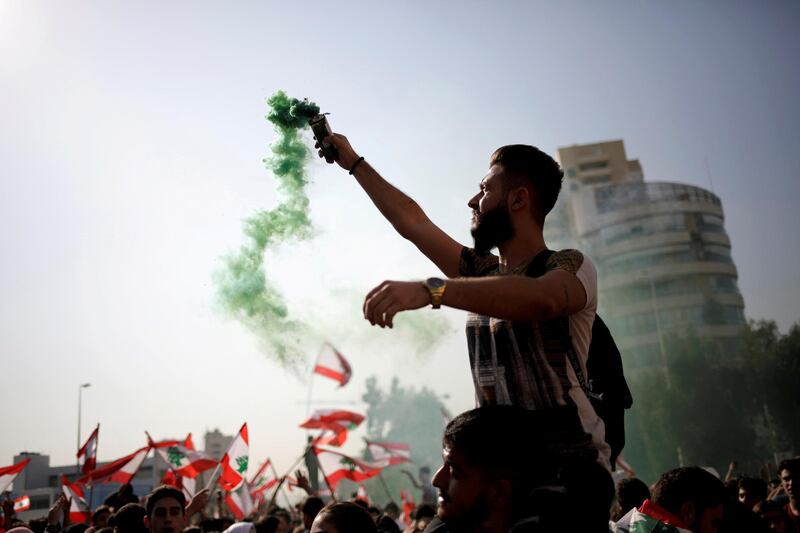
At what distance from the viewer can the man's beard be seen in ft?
10.8

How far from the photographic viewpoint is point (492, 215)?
10.8ft

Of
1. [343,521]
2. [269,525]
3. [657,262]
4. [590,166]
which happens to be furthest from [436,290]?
[590,166]

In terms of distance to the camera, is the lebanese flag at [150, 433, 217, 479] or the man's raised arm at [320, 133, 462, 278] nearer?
the man's raised arm at [320, 133, 462, 278]

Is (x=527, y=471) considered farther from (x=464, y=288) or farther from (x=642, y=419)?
(x=642, y=419)

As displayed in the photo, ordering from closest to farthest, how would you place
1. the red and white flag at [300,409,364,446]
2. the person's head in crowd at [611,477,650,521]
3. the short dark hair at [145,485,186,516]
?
the person's head in crowd at [611,477,650,521] → the short dark hair at [145,485,186,516] → the red and white flag at [300,409,364,446]

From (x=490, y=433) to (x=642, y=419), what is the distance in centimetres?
6486

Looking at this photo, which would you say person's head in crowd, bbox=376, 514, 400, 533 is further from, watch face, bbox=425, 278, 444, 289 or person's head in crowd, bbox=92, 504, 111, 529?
watch face, bbox=425, 278, 444, 289

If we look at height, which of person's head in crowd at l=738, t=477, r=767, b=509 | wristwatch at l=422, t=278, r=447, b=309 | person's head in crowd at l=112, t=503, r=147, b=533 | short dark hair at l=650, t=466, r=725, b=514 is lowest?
person's head in crowd at l=738, t=477, r=767, b=509

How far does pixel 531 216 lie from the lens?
10.8 ft

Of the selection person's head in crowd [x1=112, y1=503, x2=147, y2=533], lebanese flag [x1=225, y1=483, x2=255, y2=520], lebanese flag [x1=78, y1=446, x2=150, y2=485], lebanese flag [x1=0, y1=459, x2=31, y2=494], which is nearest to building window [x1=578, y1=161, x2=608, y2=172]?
lebanese flag [x1=225, y1=483, x2=255, y2=520]

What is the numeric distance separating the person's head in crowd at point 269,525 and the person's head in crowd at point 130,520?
270 cm

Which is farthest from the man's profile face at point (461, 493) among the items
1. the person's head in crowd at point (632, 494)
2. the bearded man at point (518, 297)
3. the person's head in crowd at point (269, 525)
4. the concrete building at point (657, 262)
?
the concrete building at point (657, 262)

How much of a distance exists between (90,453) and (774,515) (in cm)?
1416

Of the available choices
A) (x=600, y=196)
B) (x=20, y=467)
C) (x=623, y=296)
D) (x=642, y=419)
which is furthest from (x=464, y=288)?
(x=600, y=196)
